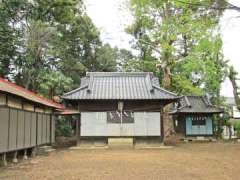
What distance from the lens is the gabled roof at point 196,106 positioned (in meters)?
30.5

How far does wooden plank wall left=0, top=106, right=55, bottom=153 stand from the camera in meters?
12.8

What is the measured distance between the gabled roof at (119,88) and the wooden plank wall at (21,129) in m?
3.66

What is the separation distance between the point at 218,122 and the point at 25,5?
72.4ft

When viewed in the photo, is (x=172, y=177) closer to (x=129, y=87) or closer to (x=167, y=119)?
(x=129, y=87)

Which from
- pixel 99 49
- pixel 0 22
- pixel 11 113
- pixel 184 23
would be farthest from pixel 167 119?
pixel 11 113

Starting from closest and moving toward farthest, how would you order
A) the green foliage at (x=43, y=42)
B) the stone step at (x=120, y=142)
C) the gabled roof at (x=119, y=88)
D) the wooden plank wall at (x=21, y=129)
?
the wooden plank wall at (x=21, y=129)
the stone step at (x=120, y=142)
the gabled roof at (x=119, y=88)
the green foliage at (x=43, y=42)

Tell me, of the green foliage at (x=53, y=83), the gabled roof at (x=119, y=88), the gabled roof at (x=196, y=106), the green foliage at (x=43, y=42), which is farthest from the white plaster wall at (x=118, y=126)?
the gabled roof at (x=196, y=106)

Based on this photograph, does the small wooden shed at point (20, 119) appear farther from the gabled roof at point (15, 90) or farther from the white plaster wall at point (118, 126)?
the white plaster wall at point (118, 126)

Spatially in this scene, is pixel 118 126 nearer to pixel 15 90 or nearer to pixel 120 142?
pixel 120 142

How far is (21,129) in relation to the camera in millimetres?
14945

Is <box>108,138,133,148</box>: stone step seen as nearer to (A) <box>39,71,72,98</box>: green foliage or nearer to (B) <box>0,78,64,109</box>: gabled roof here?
(A) <box>39,71,72,98</box>: green foliage

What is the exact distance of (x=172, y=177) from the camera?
31.9 ft

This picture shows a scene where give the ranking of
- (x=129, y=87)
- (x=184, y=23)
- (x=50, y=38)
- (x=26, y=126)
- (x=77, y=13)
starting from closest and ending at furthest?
(x=26, y=126)
(x=184, y=23)
(x=129, y=87)
(x=50, y=38)
(x=77, y=13)

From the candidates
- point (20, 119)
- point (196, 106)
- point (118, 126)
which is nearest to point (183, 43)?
point (196, 106)
